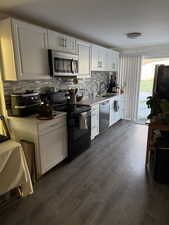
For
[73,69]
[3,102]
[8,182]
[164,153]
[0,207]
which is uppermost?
[73,69]

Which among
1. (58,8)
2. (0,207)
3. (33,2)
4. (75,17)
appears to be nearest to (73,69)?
(75,17)

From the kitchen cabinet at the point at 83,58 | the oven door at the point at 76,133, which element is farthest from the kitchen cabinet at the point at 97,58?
the oven door at the point at 76,133

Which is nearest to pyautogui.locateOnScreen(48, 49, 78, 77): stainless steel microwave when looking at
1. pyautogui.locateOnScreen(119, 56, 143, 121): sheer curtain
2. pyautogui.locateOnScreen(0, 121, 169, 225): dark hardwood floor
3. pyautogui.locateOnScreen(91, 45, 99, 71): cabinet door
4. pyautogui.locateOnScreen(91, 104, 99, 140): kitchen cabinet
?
pyautogui.locateOnScreen(91, 45, 99, 71): cabinet door

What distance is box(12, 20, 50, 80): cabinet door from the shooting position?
209 cm

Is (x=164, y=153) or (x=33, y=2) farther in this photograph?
(x=164, y=153)

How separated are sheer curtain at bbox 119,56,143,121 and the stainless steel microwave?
8.20ft

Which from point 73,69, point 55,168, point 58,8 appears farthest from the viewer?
point 73,69

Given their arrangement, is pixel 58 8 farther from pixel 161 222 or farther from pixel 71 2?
pixel 161 222

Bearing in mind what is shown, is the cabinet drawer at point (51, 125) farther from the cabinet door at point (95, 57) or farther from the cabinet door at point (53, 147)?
the cabinet door at point (95, 57)

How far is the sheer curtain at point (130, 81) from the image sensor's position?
15.9 ft

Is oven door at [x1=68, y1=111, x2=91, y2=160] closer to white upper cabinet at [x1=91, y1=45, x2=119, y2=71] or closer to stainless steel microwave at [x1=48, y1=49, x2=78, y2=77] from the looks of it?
stainless steel microwave at [x1=48, y1=49, x2=78, y2=77]

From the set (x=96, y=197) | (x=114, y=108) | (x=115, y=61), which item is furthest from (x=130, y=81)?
(x=96, y=197)

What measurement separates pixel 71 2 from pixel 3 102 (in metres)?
1.65

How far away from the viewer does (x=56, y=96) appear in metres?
3.01
